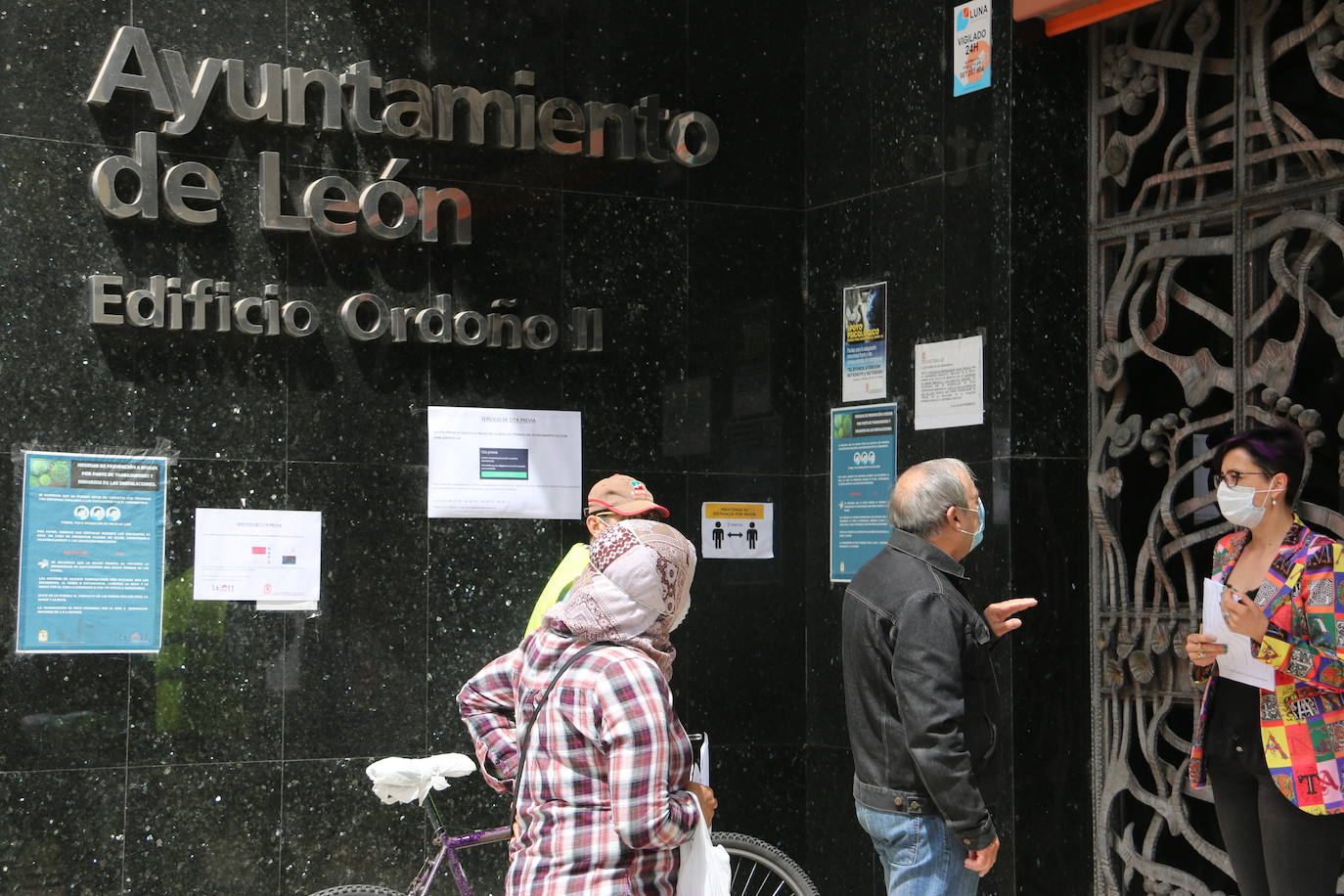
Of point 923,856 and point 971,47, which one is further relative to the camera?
point 971,47

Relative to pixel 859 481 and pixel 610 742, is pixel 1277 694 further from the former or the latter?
pixel 859 481

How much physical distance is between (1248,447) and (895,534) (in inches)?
47.6

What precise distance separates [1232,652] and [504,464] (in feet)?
9.96

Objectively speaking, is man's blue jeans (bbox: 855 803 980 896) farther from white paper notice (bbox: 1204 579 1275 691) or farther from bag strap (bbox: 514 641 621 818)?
bag strap (bbox: 514 641 621 818)

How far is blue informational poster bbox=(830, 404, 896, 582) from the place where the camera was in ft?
22.4

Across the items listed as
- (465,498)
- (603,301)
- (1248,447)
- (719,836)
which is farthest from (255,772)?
(1248,447)

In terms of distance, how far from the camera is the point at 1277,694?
4.80 metres

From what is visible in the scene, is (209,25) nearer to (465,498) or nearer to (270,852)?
(465,498)

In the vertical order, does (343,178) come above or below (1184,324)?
above

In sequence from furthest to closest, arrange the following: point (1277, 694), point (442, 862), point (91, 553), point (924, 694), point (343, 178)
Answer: point (343, 178)
point (91, 553)
point (442, 862)
point (1277, 694)
point (924, 694)

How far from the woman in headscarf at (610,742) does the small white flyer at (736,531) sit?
3.27 meters

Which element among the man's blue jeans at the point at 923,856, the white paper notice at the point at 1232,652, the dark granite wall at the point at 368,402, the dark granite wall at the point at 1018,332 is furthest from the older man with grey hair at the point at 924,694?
the dark granite wall at the point at 368,402

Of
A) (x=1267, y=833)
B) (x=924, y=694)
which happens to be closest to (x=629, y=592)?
(x=924, y=694)

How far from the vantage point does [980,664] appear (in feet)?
14.9
